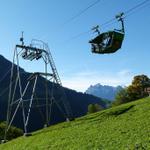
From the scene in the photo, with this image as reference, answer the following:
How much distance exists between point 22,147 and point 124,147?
1419 cm

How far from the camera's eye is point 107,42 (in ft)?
114

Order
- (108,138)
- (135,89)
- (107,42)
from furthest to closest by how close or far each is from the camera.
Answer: (135,89), (107,42), (108,138)

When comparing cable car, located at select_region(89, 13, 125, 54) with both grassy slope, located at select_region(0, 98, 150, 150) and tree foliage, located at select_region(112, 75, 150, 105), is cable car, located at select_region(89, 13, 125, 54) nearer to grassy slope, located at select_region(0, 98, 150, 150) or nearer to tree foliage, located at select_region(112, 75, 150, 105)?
grassy slope, located at select_region(0, 98, 150, 150)

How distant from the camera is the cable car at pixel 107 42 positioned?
110 feet

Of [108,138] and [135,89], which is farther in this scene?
[135,89]

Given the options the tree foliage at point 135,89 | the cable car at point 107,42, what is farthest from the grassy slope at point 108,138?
the tree foliage at point 135,89

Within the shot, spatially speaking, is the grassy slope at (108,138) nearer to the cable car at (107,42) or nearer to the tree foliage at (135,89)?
the cable car at (107,42)

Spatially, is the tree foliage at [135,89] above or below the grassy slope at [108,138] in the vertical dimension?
above

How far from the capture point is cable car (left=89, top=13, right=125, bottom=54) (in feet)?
110

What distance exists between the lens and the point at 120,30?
110 feet

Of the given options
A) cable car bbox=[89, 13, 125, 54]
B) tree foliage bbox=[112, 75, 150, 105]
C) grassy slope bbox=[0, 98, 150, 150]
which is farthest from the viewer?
tree foliage bbox=[112, 75, 150, 105]

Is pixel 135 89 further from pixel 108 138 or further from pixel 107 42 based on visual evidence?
pixel 108 138

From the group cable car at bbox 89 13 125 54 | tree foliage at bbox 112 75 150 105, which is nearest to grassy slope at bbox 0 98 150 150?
cable car at bbox 89 13 125 54

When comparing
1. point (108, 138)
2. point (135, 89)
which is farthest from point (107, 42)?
point (135, 89)
